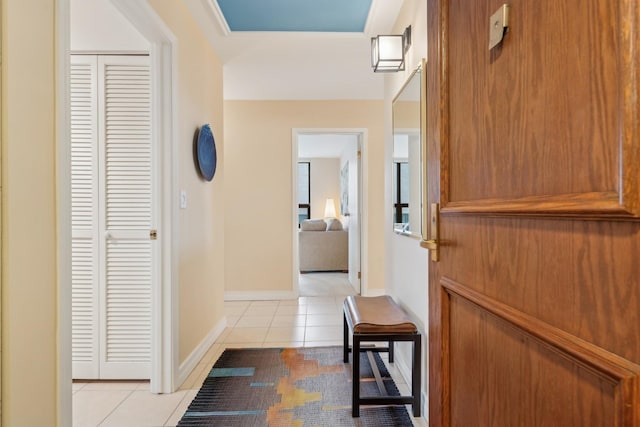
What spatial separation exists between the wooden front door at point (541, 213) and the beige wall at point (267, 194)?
3497 millimetres

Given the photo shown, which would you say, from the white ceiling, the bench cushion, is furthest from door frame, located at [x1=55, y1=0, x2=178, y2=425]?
the bench cushion

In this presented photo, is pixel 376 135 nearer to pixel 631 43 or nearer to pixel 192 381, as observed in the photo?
pixel 192 381

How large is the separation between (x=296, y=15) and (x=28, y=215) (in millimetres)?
2134

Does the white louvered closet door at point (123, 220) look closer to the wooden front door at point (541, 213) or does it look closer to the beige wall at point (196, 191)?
the beige wall at point (196, 191)

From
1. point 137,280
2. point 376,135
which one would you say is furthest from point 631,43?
point 376,135

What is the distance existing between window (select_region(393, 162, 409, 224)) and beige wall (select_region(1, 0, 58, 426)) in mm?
1759

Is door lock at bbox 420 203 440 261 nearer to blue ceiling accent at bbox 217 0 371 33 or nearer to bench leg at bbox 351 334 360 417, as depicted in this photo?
bench leg at bbox 351 334 360 417

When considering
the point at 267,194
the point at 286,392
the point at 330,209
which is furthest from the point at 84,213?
the point at 330,209

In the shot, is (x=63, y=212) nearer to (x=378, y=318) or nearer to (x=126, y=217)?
(x=126, y=217)

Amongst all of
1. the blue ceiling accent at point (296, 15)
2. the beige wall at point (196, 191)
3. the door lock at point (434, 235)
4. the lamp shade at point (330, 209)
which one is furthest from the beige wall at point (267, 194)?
the lamp shade at point (330, 209)

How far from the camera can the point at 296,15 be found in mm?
2523

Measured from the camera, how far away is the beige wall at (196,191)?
2258 mm

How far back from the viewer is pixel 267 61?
3.23 meters

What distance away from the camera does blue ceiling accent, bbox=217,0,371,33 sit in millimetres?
2379
